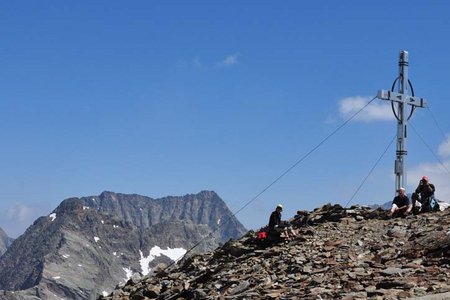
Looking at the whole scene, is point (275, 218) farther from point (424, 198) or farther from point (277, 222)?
point (424, 198)

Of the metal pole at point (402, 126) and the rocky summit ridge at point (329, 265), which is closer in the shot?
the rocky summit ridge at point (329, 265)

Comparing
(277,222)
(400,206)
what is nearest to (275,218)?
(277,222)

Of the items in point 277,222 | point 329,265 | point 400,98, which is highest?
point 400,98

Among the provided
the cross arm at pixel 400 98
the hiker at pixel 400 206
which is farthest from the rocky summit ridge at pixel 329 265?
the cross arm at pixel 400 98

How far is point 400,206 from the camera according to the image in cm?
2838

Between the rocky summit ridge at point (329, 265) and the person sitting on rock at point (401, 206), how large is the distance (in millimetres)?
626

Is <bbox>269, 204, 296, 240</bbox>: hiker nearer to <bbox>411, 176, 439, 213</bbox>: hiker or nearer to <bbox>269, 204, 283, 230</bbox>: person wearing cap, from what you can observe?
<bbox>269, 204, 283, 230</bbox>: person wearing cap

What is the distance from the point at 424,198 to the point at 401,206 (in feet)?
3.33

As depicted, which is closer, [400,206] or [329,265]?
[329,265]

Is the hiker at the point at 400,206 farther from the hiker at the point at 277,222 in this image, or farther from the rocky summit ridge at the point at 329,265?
the hiker at the point at 277,222

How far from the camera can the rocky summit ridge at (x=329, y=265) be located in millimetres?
18078

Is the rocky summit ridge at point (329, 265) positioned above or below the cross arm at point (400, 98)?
below

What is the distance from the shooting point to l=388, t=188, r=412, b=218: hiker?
2798cm

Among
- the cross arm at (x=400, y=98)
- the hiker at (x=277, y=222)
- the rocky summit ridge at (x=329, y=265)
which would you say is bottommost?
the rocky summit ridge at (x=329, y=265)
